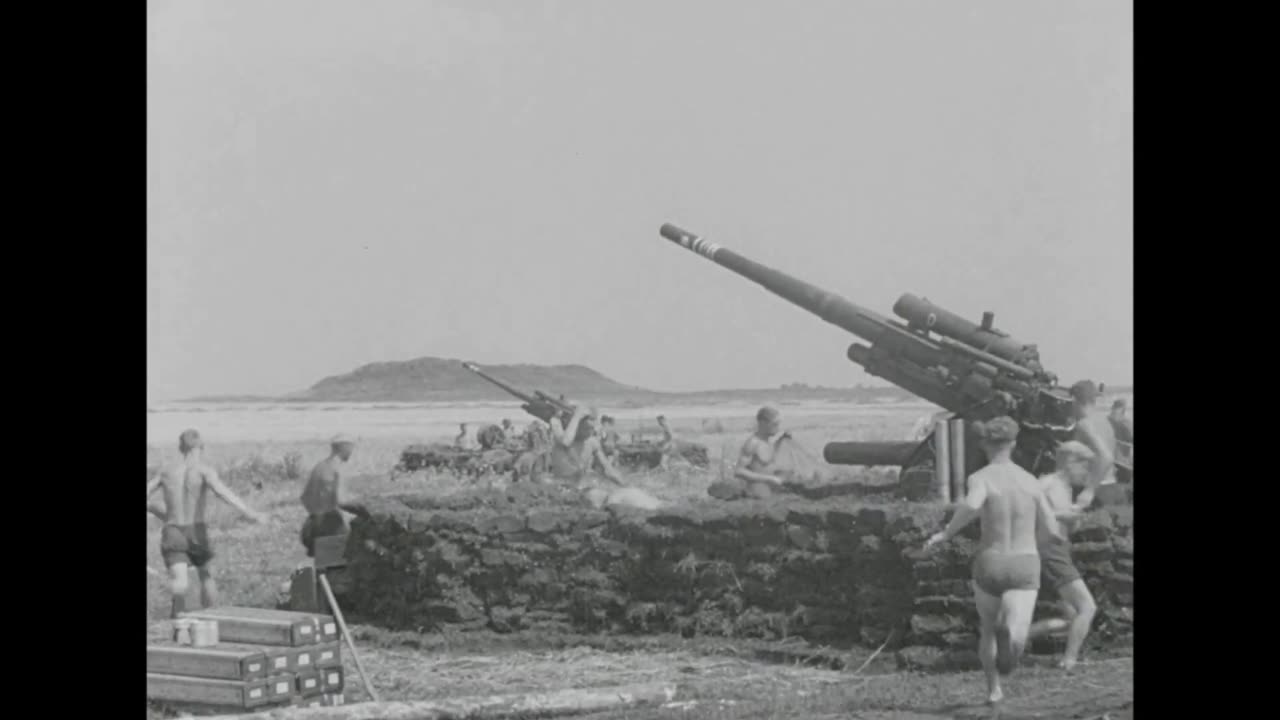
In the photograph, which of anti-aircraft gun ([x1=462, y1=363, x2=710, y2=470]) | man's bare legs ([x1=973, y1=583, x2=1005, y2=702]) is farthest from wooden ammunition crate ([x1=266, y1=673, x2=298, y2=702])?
man's bare legs ([x1=973, y1=583, x2=1005, y2=702])

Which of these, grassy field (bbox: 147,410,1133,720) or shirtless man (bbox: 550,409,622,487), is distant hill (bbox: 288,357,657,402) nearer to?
shirtless man (bbox: 550,409,622,487)

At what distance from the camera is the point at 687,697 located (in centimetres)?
1259

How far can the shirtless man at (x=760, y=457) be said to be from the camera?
13.7 metres

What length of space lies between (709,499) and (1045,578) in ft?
8.04

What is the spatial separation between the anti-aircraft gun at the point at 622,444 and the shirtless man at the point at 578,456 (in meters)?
0.10

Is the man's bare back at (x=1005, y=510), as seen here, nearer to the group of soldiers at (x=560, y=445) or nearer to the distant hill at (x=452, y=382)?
the group of soldiers at (x=560, y=445)

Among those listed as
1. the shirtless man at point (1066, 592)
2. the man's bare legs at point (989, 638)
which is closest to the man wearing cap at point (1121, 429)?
the shirtless man at point (1066, 592)

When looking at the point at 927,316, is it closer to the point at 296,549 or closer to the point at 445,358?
the point at 445,358

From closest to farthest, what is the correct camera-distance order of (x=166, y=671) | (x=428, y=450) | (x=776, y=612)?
(x=166, y=671)
(x=776, y=612)
(x=428, y=450)

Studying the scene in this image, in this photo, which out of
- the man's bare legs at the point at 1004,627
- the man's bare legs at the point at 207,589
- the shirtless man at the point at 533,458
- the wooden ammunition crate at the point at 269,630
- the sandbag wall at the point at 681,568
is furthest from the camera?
the shirtless man at the point at 533,458

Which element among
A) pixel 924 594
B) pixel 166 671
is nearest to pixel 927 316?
pixel 924 594

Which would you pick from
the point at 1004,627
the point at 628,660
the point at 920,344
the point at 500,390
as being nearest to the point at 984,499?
the point at 1004,627

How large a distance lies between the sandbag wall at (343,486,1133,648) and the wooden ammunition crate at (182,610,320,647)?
153cm

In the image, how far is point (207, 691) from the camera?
1212 centimetres
